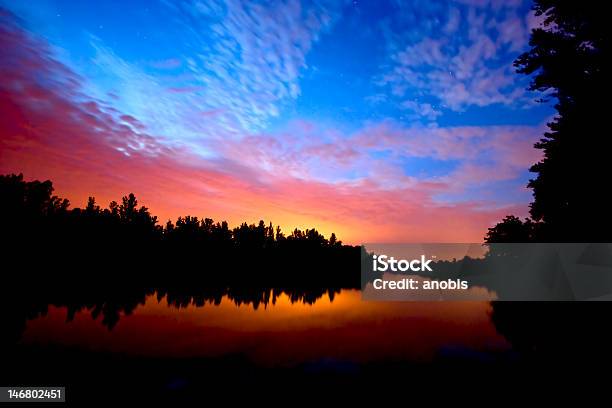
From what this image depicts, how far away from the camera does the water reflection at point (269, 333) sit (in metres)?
15.7

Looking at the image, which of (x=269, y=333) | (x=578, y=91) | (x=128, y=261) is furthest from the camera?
(x=128, y=261)

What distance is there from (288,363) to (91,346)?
10.4 meters

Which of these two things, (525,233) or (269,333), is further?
(525,233)

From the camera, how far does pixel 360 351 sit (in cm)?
1628

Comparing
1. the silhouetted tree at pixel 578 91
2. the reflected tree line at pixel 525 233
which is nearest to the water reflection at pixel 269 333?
the reflected tree line at pixel 525 233

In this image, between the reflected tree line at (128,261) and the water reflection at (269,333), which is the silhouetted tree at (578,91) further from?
the reflected tree line at (128,261)

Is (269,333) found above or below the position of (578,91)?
below

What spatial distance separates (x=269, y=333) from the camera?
2034cm

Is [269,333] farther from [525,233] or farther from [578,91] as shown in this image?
[525,233]

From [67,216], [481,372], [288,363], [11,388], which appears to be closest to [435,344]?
[481,372]

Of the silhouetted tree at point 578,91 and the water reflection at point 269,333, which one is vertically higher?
the silhouetted tree at point 578,91

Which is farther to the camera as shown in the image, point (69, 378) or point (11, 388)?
point (69, 378)

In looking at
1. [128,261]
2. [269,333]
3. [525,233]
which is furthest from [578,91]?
[128,261]

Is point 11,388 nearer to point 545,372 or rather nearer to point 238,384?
point 238,384
